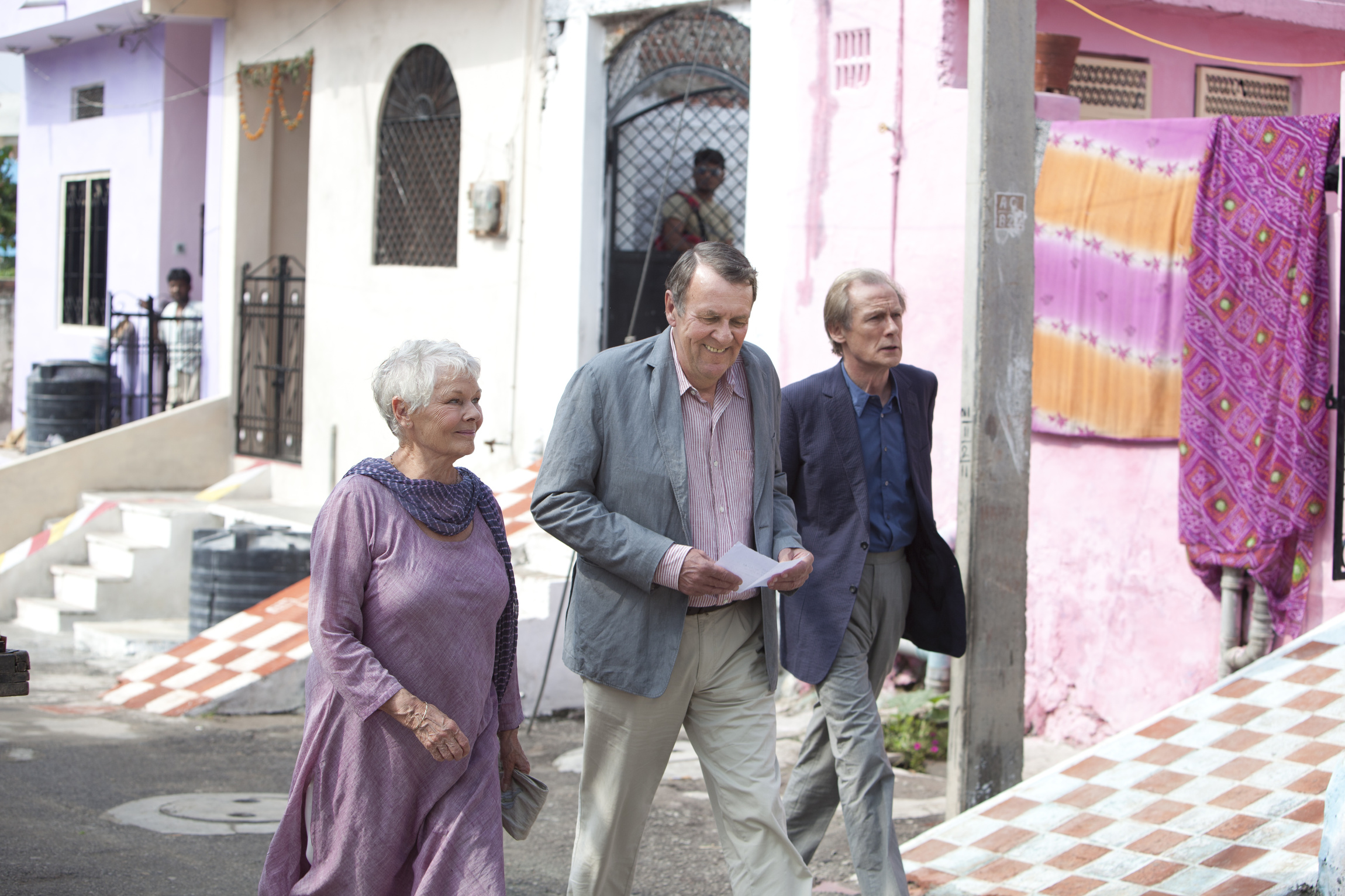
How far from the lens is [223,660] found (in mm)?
7809

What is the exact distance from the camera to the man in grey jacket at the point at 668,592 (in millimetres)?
3533

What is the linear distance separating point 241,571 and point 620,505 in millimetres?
5634

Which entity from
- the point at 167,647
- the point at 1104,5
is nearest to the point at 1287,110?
the point at 1104,5

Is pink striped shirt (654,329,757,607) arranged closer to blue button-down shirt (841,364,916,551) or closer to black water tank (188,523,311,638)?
blue button-down shirt (841,364,916,551)

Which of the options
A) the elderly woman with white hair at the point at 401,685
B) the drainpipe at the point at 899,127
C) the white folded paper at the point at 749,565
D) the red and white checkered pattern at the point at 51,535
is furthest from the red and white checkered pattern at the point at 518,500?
the elderly woman with white hair at the point at 401,685

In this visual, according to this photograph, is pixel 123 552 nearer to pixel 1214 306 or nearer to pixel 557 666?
pixel 557 666

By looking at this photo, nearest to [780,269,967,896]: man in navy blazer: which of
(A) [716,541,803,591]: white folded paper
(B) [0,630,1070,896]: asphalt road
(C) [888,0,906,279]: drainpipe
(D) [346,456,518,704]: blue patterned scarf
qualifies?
(A) [716,541,803,591]: white folded paper

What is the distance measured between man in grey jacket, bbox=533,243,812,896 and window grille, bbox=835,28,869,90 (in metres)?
4.04

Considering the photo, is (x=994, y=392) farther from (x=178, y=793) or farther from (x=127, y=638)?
(x=127, y=638)

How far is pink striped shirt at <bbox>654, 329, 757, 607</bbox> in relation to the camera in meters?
3.61

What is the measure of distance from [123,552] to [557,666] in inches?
185

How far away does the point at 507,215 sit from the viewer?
9.69 m

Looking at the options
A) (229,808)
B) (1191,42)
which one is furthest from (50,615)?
(1191,42)

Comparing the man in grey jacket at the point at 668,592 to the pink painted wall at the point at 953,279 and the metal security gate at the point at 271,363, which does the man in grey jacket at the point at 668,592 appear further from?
the metal security gate at the point at 271,363
